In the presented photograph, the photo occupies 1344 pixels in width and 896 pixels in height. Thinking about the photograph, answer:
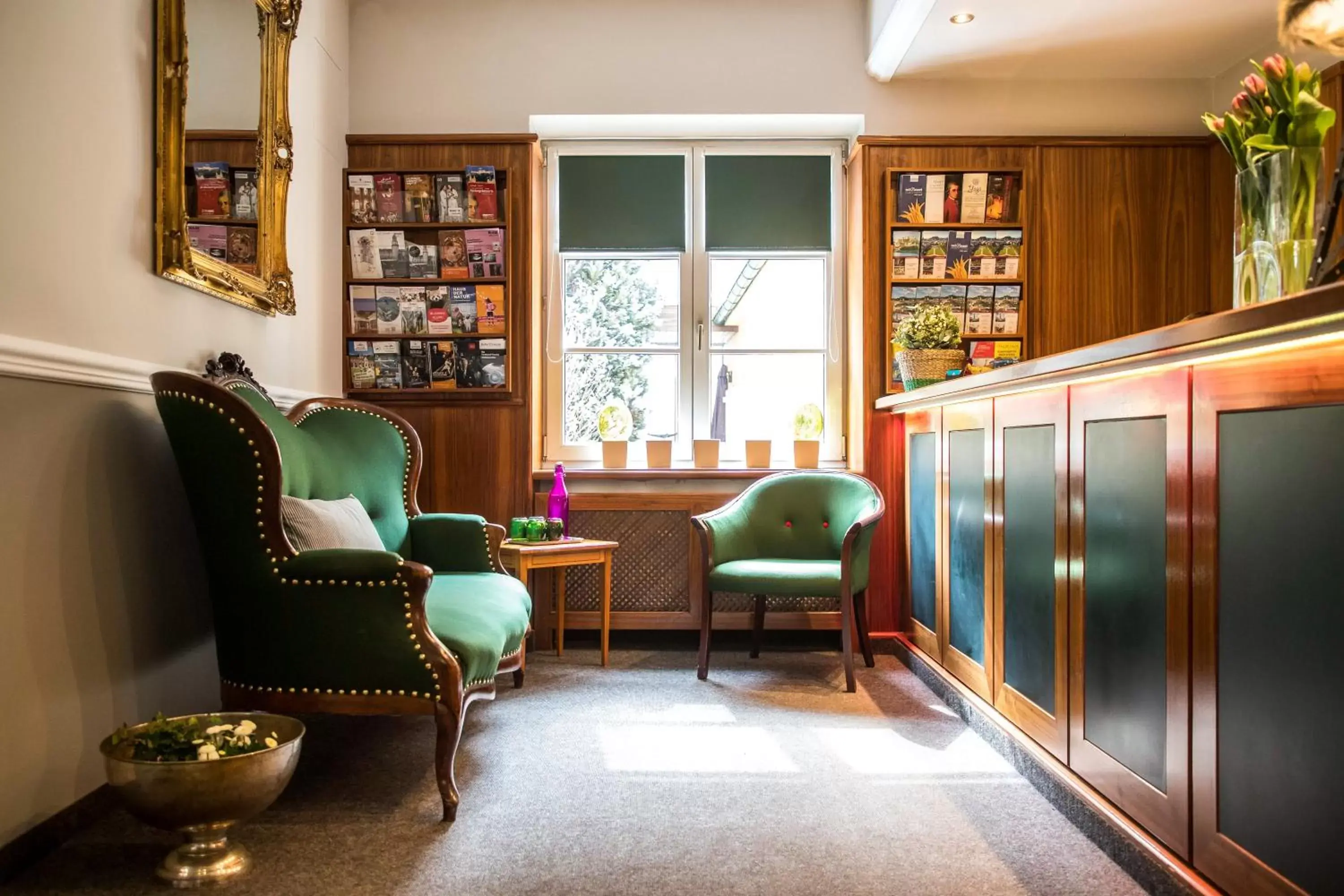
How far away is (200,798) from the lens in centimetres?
199

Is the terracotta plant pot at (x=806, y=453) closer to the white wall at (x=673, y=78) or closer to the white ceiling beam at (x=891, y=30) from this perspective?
the white wall at (x=673, y=78)

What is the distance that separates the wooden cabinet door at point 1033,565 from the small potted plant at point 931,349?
1.03 metres

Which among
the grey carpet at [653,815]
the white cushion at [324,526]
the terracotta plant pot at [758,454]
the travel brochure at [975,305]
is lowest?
the grey carpet at [653,815]

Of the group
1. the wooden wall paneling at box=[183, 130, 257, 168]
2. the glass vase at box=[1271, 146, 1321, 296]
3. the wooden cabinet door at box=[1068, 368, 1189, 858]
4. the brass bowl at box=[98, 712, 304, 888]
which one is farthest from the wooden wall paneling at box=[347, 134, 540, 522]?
the glass vase at box=[1271, 146, 1321, 296]

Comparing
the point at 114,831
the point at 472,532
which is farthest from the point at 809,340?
the point at 114,831

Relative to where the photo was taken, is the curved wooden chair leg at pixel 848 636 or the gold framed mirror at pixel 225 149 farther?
A: the curved wooden chair leg at pixel 848 636

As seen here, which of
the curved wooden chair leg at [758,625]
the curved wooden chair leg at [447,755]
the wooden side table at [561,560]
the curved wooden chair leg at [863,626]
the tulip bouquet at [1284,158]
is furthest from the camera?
the curved wooden chair leg at [758,625]

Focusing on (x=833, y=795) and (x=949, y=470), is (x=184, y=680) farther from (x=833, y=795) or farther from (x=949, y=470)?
(x=949, y=470)

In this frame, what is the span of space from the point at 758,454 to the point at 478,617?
7.72 feet

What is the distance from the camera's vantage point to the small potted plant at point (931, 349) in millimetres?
4020

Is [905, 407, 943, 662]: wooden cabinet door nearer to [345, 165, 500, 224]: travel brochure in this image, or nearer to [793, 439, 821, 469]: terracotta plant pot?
[793, 439, 821, 469]: terracotta plant pot

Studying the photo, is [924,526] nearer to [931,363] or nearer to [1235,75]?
[931,363]

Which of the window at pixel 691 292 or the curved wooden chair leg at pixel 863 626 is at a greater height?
the window at pixel 691 292

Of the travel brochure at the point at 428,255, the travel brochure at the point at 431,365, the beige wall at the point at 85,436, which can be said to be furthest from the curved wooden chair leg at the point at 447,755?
the travel brochure at the point at 428,255
